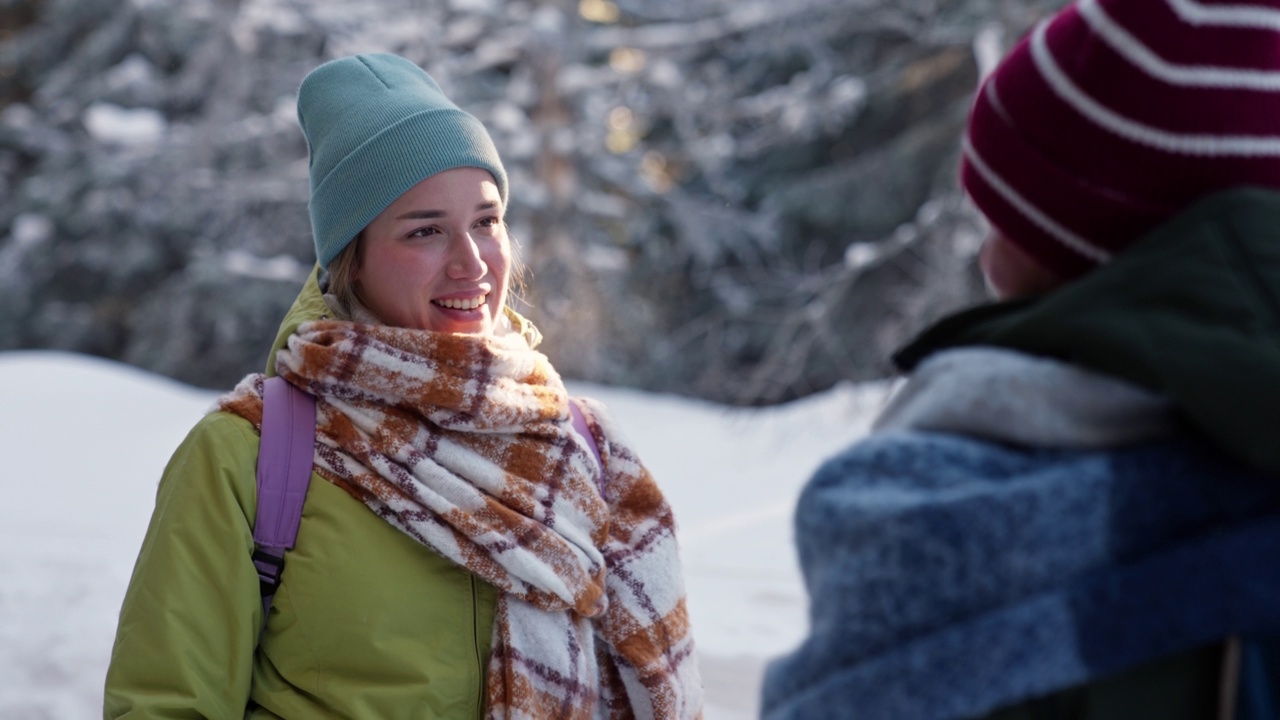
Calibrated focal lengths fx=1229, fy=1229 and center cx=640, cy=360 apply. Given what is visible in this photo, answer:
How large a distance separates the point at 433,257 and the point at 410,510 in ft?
1.54

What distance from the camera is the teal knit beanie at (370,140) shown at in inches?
84.9

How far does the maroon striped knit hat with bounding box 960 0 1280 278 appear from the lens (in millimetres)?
1075

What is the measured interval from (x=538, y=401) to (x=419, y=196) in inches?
16.7

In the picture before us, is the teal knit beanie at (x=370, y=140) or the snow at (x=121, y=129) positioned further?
the snow at (x=121, y=129)

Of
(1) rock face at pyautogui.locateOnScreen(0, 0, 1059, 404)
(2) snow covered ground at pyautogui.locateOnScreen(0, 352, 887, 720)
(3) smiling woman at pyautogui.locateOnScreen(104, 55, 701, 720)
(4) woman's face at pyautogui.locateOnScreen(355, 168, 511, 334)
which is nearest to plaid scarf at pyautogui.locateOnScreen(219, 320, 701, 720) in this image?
(3) smiling woman at pyautogui.locateOnScreen(104, 55, 701, 720)

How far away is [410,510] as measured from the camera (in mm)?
1976

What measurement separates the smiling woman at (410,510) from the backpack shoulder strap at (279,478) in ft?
0.06

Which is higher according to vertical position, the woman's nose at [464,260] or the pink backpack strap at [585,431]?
the woman's nose at [464,260]

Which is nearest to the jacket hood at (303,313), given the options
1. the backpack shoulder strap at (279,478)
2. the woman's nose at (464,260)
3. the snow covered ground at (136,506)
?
the backpack shoulder strap at (279,478)

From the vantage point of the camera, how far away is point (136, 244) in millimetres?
15711

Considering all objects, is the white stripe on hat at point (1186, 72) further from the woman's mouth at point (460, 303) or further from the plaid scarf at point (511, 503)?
the woman's mouth at point (460, 303)

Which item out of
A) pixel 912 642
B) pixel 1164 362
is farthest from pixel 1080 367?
pixel 912 642

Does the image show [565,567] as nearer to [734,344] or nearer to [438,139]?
[438,139]

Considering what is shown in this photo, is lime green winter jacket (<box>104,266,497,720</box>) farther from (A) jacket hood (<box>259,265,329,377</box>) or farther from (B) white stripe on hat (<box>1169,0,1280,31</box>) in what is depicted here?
(B) white stripe on hat (<box>1169,0,1280,31</box>)
